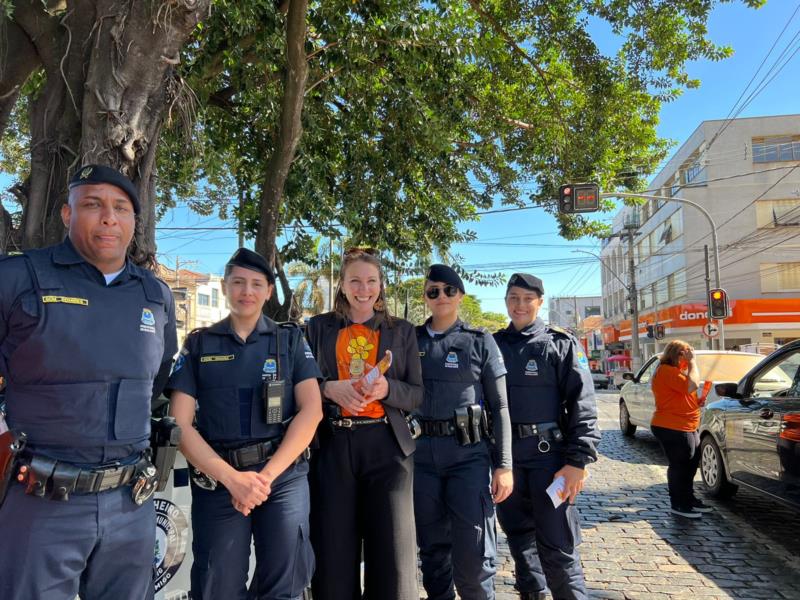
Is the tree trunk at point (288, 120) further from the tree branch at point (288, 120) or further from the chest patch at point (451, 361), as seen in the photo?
the chest patch at point (451, 361)

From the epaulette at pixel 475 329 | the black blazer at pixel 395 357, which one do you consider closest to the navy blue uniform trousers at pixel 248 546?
the black blazer at pixel 395 357

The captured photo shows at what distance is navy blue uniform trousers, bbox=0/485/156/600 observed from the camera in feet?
5.62

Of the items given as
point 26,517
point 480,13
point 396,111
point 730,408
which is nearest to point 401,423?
point 26,517

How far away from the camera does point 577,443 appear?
3207mm

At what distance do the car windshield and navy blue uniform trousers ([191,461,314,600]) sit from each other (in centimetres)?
727

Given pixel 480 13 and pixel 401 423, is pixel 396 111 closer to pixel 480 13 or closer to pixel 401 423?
pixel 480 13

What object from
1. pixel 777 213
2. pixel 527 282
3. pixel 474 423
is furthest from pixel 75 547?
pixel 777 213

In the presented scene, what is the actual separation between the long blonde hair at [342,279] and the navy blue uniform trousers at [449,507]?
782 millimetres

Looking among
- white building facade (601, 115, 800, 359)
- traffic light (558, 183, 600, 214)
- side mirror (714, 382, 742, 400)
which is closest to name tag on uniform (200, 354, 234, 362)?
side mirror (714, 382, 742, 400)

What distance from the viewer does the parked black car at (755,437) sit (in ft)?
14.7

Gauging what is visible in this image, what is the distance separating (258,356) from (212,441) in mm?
416

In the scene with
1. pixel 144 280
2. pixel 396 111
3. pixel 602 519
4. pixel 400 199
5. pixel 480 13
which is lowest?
pixel 602 519

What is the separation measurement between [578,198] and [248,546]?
28.2 feet

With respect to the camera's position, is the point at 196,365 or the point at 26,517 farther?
the point at 196,365
